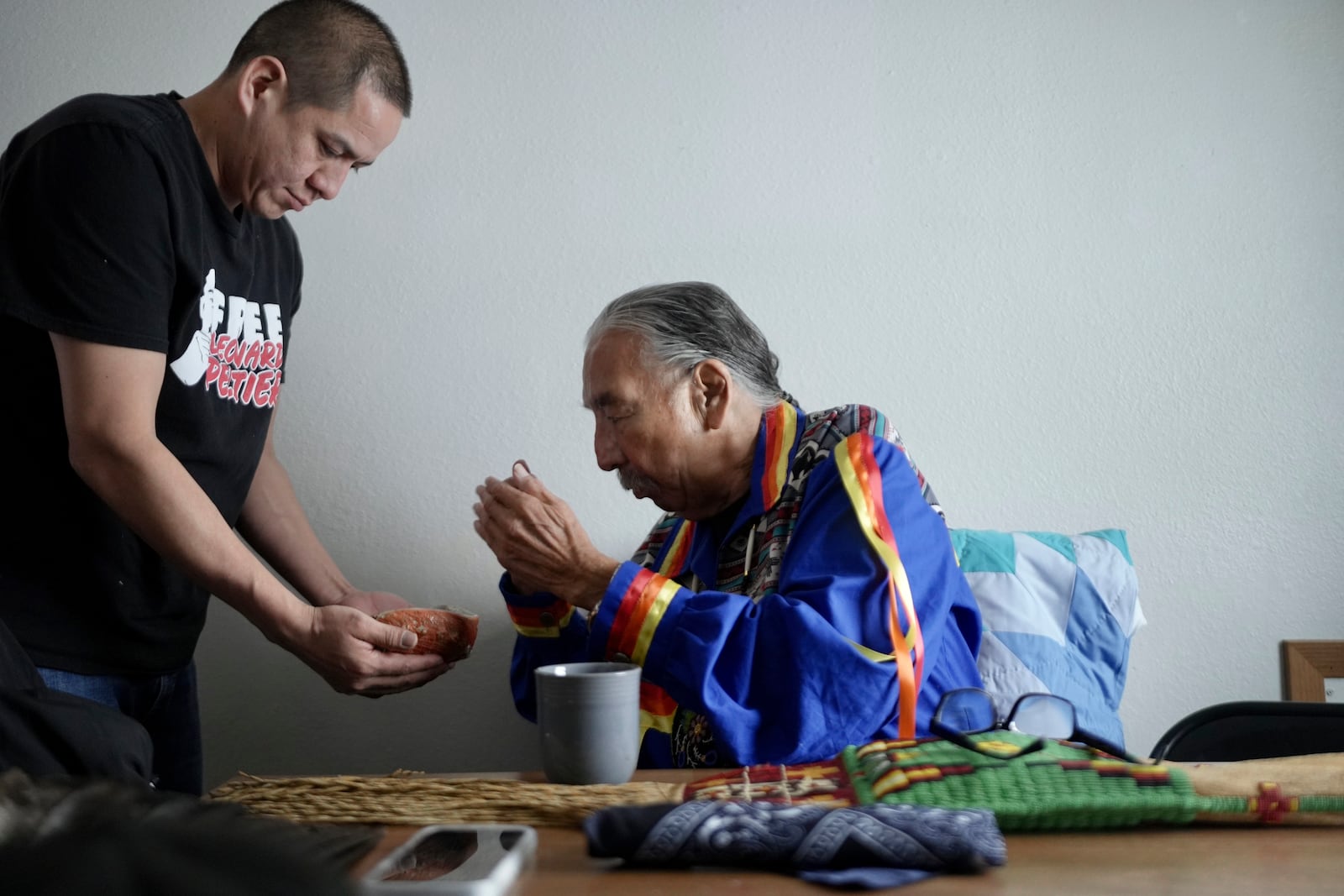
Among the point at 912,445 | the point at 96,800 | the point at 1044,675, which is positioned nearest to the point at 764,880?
the point at 96,800

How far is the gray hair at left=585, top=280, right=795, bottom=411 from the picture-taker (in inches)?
57.0

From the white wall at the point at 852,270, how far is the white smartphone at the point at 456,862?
113 centimetres

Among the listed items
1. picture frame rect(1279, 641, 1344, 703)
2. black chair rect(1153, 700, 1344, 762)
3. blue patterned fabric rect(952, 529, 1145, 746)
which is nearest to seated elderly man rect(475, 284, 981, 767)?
blue patterned fabric rect(952, 529, 1145, 746)

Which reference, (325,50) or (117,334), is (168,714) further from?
(325,50)

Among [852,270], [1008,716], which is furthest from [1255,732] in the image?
[852,270]

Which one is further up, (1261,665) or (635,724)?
(635,724)

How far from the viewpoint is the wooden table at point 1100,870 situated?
64 centimetres

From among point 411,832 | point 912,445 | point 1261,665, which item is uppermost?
point 912,445

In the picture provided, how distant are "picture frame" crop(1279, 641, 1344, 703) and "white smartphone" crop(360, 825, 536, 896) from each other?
1611mm

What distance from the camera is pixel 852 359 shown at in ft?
6.16

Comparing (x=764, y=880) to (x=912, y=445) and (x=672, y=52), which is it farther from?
(x=672, y=52)

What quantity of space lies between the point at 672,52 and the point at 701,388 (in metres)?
0.77

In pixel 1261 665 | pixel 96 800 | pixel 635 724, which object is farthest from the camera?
pixel 1261 665

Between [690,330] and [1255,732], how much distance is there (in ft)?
2.93
